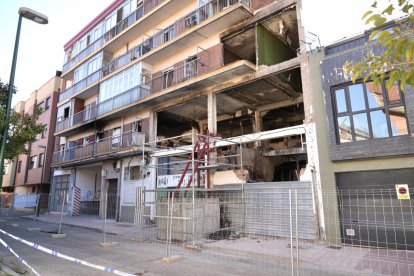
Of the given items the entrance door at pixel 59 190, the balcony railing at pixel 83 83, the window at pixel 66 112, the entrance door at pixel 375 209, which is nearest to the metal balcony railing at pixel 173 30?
the balcony railing at pixel 83 83

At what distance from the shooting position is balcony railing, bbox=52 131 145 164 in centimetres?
1905

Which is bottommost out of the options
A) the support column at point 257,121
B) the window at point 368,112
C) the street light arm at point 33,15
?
the window at point 368,112

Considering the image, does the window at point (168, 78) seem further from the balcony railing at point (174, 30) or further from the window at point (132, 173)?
the window at point (132, 173)

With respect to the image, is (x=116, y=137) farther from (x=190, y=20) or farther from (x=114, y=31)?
(x=114, y=31)

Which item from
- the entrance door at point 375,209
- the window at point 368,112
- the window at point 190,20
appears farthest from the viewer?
the window at point 190,20

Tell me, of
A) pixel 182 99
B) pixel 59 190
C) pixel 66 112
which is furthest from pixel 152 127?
pixel 66 112

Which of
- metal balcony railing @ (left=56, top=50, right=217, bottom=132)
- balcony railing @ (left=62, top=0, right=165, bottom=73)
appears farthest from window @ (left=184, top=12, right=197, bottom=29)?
balcony railing @ (left=62, top=0, right=165, bottom=73)

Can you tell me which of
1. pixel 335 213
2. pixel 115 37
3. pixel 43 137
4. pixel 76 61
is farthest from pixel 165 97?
pixel 43 137

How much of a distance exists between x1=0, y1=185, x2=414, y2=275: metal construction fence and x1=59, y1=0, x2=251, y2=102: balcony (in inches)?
337

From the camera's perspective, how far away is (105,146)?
21453 millimetres

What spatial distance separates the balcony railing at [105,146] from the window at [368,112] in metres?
12.3

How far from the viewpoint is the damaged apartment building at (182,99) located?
569 inches

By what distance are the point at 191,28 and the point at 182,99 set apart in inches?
159

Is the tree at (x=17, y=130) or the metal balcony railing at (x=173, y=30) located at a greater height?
the metal balcony railing at (x=173, y=30)
